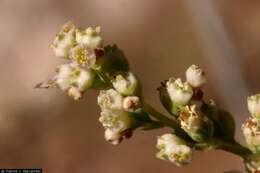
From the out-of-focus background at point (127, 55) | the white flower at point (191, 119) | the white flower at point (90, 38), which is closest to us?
the white flower at point (191, 119)

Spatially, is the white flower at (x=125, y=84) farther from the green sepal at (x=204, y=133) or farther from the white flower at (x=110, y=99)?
the green sepal at (x=204, y=133)

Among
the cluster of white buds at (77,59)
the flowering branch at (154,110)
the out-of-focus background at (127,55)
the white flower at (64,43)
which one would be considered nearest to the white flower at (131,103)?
the flowering branch at (154,110)

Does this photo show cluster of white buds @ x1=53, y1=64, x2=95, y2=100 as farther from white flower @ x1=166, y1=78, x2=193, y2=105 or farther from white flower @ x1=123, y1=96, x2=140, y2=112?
white flower @ x1=166, y1=78, x2=193, y2=105

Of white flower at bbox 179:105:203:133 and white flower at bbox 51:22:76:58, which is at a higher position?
white flower at bbox 51:22:76:58

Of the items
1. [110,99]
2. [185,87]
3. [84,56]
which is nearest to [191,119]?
[185,87]

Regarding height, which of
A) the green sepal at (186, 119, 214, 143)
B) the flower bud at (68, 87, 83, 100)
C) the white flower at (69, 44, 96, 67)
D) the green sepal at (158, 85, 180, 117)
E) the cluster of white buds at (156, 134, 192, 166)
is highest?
the white flower at (69, 44, 96, 67)

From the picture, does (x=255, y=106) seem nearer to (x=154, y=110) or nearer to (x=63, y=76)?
(x=154, y=110)

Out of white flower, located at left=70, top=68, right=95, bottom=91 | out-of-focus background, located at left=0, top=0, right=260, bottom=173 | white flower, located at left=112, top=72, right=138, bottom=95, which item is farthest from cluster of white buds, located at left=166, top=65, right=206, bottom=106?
out-of-focus background, located at left=0, top=0, right=260, bottom=173
